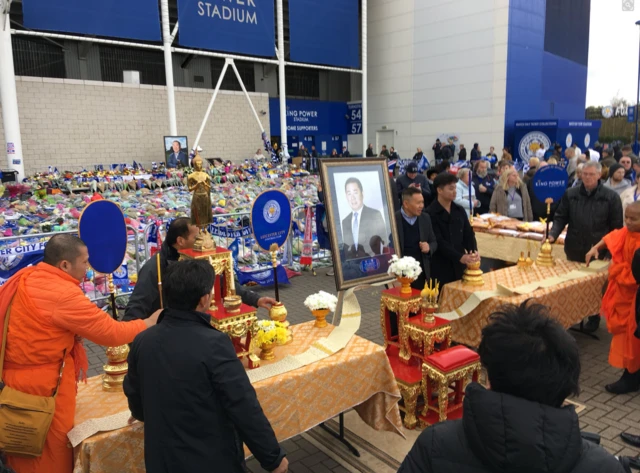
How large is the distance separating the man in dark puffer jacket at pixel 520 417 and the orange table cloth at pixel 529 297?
9.89ft

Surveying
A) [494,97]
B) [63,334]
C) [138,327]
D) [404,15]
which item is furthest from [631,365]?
[404,15]

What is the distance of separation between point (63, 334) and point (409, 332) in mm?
2502

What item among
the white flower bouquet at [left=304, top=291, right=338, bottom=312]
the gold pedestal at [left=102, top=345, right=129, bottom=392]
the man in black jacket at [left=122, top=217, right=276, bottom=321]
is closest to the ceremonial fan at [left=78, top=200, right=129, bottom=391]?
the man in black jacket at [left=122, top=217, right=276, bottom=321]

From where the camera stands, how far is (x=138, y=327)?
2582 mm

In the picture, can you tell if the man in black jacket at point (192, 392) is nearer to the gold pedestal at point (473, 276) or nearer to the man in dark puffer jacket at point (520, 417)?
the man in dark puffer jacket at point (520, 417)

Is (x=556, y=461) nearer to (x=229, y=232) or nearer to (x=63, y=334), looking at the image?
(x=63, y=334)

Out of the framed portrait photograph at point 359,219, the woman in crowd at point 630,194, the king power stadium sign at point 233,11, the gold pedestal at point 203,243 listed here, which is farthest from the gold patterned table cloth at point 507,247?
the king power stadium sign at point 233,11

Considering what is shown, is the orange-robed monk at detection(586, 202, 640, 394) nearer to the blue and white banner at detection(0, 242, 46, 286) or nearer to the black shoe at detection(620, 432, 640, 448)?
the black shoe at detection(620, 432, 640, 448)

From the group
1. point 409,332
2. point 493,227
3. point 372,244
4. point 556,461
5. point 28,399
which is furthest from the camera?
point 493,227

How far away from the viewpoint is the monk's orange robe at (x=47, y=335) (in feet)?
7.60

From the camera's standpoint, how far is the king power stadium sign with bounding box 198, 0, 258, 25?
20.1 m

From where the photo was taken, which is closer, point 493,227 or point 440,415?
point 440,415

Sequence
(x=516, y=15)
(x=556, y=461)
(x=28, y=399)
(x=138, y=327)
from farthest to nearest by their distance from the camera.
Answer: (x=516, y=15) → (x=138, y=327) → (x=28, y=399) → (x=556, y=461)

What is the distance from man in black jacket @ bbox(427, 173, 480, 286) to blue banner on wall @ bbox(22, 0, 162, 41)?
56.7 feet
